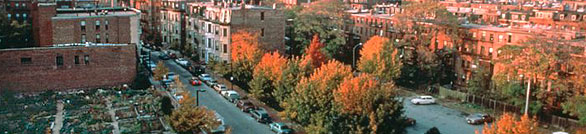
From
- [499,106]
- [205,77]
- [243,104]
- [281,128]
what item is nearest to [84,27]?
[205,77]

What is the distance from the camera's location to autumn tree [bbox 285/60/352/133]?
3634 centimetres

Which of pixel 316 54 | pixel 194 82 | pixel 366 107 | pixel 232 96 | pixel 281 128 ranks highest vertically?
pixel 316 54

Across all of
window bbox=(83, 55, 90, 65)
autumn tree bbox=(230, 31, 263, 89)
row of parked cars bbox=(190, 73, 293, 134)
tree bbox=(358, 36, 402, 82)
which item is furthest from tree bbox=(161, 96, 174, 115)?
tree bbox=(358, 36, 402, 82)

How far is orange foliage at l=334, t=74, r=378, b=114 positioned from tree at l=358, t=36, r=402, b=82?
71.8 ft

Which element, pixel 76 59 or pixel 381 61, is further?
pixel 381 61

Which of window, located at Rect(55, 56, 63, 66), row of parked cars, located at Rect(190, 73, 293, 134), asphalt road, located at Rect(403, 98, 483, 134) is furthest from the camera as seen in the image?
window, located at Rect(55, 56, 63, 66)

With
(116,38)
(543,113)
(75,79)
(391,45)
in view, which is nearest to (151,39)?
Result: (116,38)

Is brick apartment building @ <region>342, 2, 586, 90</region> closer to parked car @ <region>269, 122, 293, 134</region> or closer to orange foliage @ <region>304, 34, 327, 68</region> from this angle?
orange foliage @ <region>304, 34, 327, 68</region>

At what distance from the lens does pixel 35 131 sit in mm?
38219

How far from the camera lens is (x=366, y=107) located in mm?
34375

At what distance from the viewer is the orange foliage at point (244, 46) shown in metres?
55.2

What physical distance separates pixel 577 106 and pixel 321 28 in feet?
111

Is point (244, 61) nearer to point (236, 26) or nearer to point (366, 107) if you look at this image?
point (236, 26)

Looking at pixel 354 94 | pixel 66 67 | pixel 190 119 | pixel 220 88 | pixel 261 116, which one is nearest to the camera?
pixel 354 94
